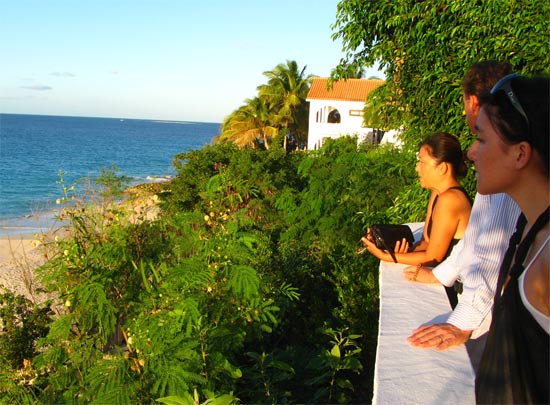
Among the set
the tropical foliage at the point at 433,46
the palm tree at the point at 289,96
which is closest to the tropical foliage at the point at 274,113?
the palm tree at the point at 289,96

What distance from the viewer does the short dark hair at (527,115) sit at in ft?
4.24

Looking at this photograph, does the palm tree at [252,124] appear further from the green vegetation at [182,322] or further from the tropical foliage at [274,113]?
the green vegetation at [182,322]

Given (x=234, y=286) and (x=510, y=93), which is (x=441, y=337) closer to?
(x=510, y=93)

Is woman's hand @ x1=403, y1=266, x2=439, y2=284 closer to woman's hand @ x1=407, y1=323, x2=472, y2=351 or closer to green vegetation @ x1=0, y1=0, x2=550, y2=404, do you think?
woman's hand @ x1=407, y1=323, x2=472, y2=351

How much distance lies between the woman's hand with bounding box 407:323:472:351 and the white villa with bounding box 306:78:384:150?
38.2 meters

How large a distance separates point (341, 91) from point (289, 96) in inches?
179

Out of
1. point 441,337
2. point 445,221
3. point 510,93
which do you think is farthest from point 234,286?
point 510,93

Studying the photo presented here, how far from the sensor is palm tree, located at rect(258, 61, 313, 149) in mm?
43094

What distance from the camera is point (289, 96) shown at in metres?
44.1

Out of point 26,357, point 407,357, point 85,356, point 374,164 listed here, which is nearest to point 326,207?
point 374,164

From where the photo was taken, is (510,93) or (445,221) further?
(445,221)

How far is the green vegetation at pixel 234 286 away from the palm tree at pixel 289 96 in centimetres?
3591

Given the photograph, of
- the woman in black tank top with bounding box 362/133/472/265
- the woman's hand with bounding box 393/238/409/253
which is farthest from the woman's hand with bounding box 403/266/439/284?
the woman's hand with bounding box 393/238/409/253

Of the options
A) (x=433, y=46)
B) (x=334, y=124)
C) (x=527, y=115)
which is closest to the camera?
(x=527, y=115)
